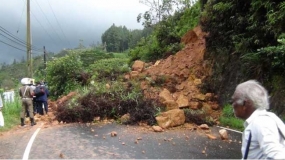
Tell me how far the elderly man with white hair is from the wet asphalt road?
551 cm

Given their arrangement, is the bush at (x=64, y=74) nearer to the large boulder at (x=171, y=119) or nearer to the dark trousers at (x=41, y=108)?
the dark trousers at (x=41, y=108)

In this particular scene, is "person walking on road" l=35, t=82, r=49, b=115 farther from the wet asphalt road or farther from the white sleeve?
the white sleeve

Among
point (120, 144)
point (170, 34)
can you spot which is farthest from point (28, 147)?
point (170, 34)

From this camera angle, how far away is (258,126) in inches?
101

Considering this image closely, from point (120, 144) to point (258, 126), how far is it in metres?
7.05

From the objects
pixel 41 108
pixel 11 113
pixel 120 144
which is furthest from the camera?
pixel 11 113

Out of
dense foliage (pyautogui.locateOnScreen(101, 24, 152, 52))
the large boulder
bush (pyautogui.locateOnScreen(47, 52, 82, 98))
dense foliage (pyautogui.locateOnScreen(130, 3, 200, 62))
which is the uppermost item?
dense foliage (pyautogui.locateOnScreen(101, 24, 152, 52))

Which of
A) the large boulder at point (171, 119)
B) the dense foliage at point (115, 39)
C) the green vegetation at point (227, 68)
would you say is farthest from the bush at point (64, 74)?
the dense foliage at point (115, 39)

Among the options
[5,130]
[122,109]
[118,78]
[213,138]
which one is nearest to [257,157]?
[213,138]

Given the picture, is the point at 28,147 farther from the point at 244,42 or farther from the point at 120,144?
the point at 244,42

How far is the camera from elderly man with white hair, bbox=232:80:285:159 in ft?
8.18

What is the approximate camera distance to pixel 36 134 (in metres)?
10.5

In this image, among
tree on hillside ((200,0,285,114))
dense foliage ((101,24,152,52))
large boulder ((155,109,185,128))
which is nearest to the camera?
tree on hillside ((200,0,285,114))

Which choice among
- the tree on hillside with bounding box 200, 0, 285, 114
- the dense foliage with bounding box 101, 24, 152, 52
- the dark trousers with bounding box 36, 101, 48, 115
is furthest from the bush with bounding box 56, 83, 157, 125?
the dense foliage with bounding box 101, 24, 152, 52
